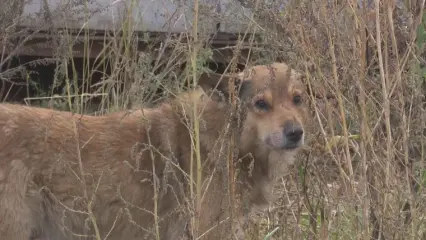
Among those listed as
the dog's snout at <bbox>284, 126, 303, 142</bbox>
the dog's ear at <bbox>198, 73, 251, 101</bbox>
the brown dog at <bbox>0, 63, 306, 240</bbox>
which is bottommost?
the brown dog at <bbox>0, 63, 306, 240</bbox>

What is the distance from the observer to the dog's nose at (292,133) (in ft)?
12.7

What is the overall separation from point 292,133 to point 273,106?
0.19m

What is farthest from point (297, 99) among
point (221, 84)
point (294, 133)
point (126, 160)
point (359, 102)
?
point (126, 160)

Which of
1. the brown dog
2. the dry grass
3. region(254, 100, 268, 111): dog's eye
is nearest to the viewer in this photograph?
the dry grass

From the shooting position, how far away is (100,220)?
4027mm

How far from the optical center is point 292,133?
3.87 m

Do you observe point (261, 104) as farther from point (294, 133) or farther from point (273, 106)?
point (294, 133)

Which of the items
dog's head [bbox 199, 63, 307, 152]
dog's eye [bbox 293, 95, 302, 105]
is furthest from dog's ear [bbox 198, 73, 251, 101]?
dog's eye [bbox 293, 95, 302, 105]

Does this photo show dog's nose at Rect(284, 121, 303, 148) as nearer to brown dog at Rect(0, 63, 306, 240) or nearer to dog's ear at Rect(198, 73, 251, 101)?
brown dog at Rect(0, 63, 306, 240)

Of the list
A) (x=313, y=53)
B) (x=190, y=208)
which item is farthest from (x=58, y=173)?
(x=313, y=53)

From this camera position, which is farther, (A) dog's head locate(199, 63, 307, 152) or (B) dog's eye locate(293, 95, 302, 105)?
(B) dog's eye locate(293, 95, 302, 105)

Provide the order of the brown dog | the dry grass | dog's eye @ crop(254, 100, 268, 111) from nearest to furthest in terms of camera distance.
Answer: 1. the dry grass
2. the brown dog
3. dog's eye @ crop(254, 100, 268, 111)

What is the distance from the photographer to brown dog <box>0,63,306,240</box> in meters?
3.82

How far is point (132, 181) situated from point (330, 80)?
1.23m
